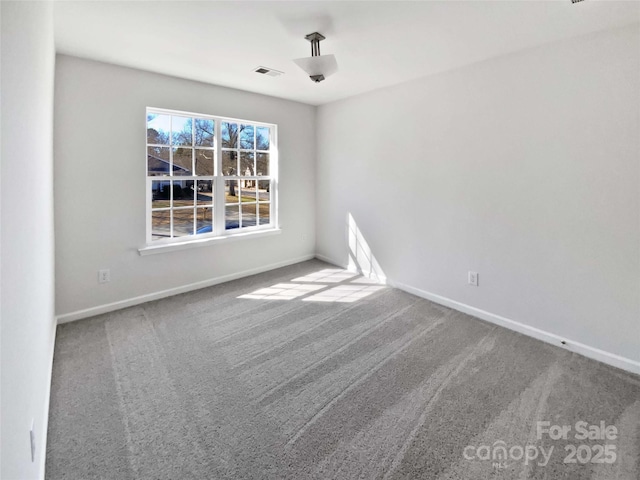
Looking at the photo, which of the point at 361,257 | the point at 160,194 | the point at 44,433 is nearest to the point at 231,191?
the point at 160,194

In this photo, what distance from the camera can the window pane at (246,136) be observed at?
4.55 metres

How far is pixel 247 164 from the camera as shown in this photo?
4.65 metres

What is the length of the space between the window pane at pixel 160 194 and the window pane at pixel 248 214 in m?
1.03

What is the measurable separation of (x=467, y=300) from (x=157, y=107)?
3.80 metres

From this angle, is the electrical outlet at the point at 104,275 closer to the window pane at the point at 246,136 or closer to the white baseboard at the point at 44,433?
the white baseboard at the point at 44,433


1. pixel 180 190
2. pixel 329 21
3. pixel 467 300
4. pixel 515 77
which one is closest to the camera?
pixel 329 21

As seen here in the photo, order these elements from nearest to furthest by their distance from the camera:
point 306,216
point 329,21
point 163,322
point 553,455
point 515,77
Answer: point 553,455, point 329,21, point 515,77, point 163,322, point 306,216

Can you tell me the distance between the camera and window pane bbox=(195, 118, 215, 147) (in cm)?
410

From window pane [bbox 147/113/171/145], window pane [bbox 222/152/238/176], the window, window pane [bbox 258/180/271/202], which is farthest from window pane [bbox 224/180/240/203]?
window pane [bbox 147/113/171/145]

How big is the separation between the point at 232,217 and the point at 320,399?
2.97 m

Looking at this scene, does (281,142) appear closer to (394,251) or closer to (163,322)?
(394,251)

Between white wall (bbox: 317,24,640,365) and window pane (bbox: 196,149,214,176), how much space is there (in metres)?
1.98

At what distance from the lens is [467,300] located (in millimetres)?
3500

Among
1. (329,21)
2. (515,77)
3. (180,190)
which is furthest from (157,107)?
(515,77)
